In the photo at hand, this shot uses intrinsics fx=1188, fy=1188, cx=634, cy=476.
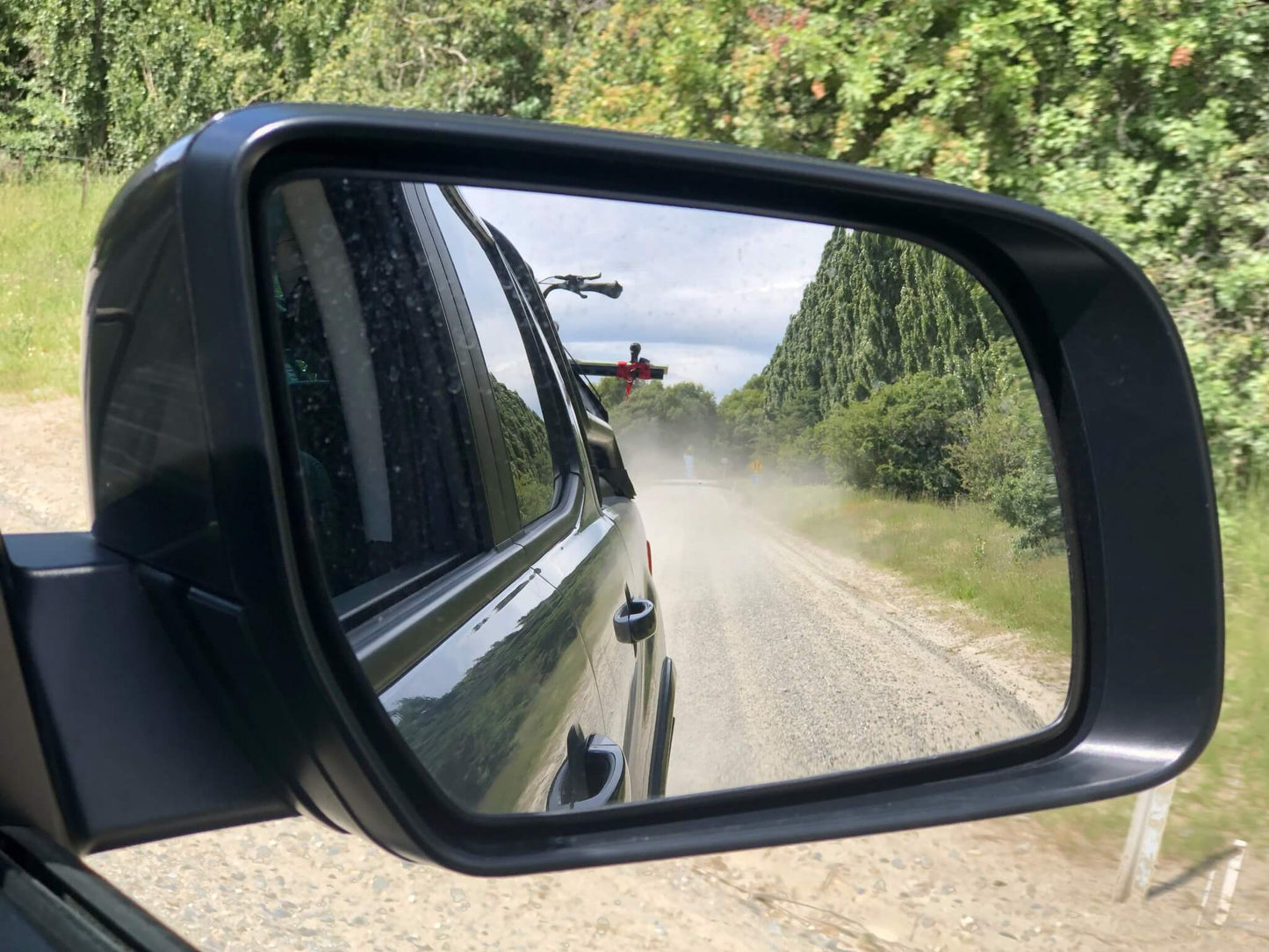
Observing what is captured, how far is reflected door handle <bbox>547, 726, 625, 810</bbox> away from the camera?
131cm

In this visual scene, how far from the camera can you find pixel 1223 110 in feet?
20.2

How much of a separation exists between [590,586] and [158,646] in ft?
2.39

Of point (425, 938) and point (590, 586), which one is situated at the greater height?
point (590, 586)

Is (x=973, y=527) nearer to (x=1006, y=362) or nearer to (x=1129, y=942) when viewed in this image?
(x=1006, y=362)

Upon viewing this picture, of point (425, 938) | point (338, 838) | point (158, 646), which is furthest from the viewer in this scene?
point (338, 838)

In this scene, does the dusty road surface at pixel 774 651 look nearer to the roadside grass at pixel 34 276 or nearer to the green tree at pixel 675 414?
the green tree at pixel 675 414

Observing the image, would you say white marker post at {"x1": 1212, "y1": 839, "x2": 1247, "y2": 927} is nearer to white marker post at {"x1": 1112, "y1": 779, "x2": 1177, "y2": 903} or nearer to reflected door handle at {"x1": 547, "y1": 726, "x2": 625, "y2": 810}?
white marker post at {"x1": 1112, "y1": 779, "x2": 1177, "y2": 903}

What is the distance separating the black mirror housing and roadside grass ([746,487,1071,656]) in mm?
63

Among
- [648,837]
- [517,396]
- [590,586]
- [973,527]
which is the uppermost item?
[517,396]

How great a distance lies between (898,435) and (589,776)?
21.6 inches

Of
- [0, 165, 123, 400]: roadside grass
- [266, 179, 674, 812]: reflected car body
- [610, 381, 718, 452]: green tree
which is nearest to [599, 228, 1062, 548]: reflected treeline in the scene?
[610, 381, 718, 452]: green tree

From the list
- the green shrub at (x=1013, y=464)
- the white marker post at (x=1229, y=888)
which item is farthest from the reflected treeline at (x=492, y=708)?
the white marker post at (x=1229, y=888)

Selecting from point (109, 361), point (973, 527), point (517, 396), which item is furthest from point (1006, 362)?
point (109, 361)

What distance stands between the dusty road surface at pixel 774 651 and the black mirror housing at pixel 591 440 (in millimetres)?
40
